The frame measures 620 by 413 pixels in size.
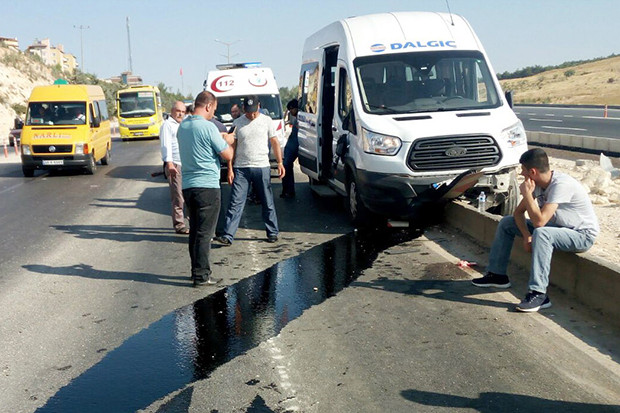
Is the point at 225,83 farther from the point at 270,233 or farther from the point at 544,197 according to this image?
the point at 544,197

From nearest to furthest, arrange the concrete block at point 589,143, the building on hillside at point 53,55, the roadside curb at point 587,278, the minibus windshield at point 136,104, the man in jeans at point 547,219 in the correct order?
the roadside curb at point 587,278 < the man in jeans at point 547,219 < the concrete block at point 589,143 < the minibus windshield at point 136,104 < the building on hillside at point 53,55

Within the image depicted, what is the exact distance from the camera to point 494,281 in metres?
6.92

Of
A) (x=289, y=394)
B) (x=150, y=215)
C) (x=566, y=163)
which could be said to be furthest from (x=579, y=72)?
(x=289, y=394)

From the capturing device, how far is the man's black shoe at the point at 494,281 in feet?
22.6

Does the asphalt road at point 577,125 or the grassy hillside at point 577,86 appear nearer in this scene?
the asphalt road at point 577,125

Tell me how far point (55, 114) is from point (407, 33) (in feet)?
41.8

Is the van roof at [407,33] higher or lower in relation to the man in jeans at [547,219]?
higher

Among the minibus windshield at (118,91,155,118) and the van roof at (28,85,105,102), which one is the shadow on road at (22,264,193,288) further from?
the minibus windshield at (118,91,155,118)

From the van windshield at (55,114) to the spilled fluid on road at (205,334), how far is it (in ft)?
43.6

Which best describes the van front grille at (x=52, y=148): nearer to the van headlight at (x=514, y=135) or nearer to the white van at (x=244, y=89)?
the white van at (x=244, y=89)

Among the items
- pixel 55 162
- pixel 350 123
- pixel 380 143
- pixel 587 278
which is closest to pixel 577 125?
pixel 55 162

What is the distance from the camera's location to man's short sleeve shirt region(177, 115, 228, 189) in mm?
7520

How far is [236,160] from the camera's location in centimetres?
951

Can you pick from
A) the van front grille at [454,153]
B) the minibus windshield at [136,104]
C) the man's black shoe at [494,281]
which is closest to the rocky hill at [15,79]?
the minibus windshield at [136,104]
